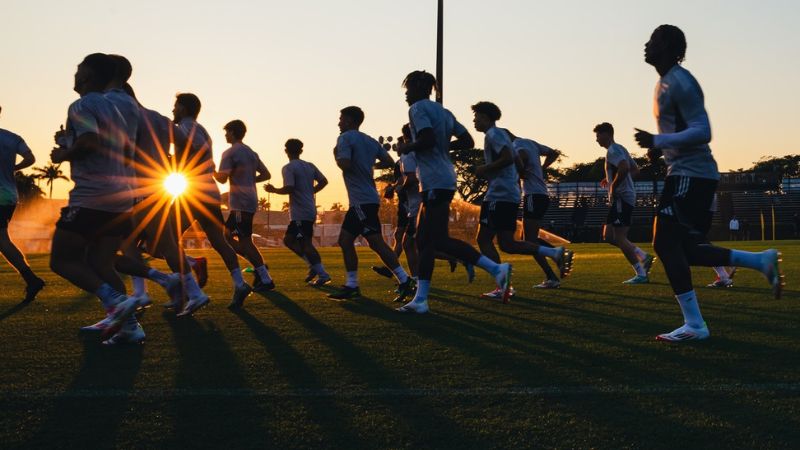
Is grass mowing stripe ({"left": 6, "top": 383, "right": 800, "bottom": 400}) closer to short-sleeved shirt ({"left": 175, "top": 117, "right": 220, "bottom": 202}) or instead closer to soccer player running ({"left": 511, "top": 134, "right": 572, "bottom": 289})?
short-sleeved shirt ({"left": 175, "top": 117, "right": 220, "bottom": 202})

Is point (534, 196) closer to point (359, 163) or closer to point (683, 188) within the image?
point (359, 163)

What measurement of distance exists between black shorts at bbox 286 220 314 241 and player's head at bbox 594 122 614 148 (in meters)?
3.93

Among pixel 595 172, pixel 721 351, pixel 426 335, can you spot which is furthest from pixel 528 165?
pixel 595 172

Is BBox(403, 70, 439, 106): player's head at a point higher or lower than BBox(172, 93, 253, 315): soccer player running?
higher

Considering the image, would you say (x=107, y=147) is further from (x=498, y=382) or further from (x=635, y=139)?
(x=635, y=139)

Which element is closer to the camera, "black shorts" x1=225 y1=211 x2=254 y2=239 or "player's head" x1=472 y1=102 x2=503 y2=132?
"player's head" x1=472 y1=102 x2=503 y2=132

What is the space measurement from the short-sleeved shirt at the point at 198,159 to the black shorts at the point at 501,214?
8.89 ft

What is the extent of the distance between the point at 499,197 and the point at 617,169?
2.68 meters

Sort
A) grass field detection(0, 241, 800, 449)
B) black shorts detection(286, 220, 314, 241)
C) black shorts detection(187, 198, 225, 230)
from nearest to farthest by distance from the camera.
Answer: grass field detection(0, 241, 800, 449) < black shorts detection(187, 198, 225, 230) < black shorts detection(286, 220, 314, 241)

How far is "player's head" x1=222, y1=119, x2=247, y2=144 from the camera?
427 inches

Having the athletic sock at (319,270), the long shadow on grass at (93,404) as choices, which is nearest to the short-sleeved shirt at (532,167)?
the athletic sock at (319,270)

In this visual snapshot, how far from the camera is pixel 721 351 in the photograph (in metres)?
5.63

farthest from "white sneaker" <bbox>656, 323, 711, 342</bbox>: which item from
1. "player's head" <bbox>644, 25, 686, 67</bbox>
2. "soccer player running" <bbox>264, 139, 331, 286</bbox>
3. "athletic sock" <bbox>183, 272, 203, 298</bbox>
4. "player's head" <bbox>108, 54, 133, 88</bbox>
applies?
"soccer player running" <bbox>264, 139, 331, 286</bbox>

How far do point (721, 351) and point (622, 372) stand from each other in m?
1.01
